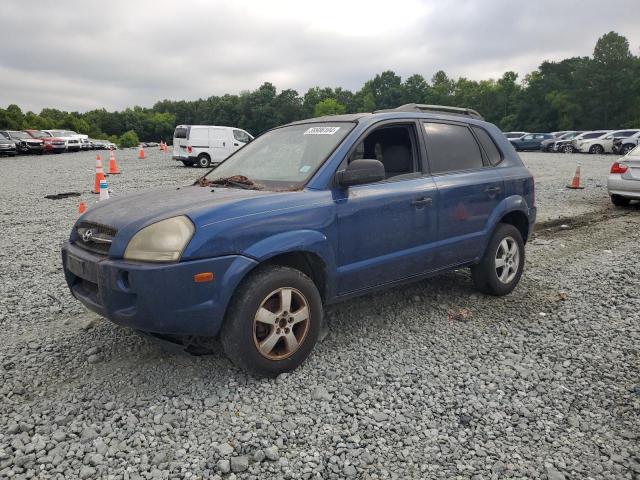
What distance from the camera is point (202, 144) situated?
70.7 ft

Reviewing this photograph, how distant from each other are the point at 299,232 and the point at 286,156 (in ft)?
3.19

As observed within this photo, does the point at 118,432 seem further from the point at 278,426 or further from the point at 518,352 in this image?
the point at 518,352

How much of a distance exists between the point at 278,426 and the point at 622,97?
75.5 m

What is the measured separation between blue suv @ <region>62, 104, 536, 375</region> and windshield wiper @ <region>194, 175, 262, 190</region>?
0.02 metres

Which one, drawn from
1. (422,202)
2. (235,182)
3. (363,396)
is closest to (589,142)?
(422,202)

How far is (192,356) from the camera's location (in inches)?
137

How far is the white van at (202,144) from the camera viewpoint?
842 inches

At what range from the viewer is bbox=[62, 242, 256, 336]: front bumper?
113 inches

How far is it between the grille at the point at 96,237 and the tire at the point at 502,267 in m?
3.26

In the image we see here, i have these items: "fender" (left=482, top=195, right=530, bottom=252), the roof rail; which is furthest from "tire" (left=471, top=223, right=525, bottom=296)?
the roof rail

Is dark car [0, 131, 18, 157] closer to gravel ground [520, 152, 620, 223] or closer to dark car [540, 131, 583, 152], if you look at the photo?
gravel ground [520, 152, 620, 223]

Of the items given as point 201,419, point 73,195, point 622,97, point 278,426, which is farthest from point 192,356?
point 622,97

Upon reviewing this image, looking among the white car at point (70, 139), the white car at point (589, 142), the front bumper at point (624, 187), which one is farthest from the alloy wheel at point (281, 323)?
the white car at point (70, 139)

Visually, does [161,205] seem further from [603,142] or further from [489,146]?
[603,142]
